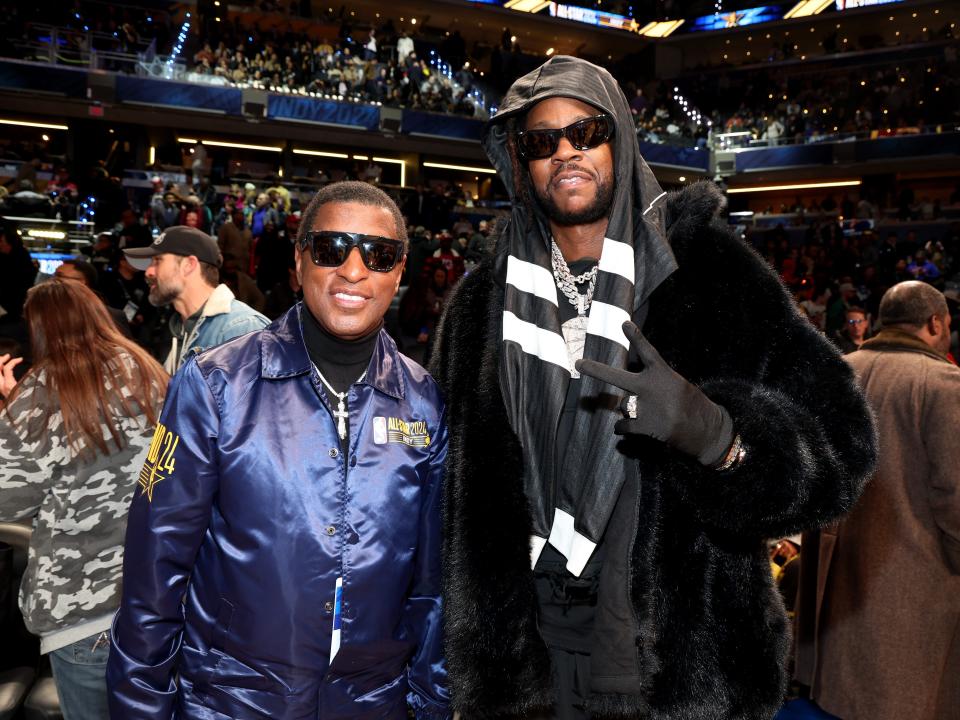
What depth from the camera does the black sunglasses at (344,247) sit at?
1.72m

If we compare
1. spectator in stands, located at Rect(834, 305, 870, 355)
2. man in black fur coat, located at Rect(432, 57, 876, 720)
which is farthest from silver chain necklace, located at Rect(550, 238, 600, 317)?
spectator in stands, located at Rect(834, 305, 870, 355)

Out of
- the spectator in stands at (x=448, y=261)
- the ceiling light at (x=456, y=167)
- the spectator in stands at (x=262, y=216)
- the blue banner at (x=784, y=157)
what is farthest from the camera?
the ceiling light at (x=456, y=167)

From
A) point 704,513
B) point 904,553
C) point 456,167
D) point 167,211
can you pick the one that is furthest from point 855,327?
point 456,167

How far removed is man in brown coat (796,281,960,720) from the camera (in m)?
3.10

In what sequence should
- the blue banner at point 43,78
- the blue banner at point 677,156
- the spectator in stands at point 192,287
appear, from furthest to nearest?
the blue banner at point 677,156, the blue banner at point 43,78, the spectator in stands at point 192,287

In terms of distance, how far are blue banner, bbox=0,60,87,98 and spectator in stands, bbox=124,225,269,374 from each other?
18457 millimetres

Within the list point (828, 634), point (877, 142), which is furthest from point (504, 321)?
point (877, 142)

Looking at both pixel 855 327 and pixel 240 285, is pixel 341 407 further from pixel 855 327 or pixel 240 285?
pixel 855 327

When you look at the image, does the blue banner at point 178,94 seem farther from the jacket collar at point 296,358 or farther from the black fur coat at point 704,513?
the black fur coat at point 704,513

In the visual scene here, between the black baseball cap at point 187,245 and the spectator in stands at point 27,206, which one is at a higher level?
the spectator in stands at point 27,206

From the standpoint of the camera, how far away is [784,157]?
2508 cm

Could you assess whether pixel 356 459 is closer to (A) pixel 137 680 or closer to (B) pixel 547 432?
(B) pixel 547 432

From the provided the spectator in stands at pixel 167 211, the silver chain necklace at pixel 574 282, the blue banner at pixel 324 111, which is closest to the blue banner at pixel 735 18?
the blue banner at pixel 324 111

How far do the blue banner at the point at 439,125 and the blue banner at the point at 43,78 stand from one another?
806 cm
